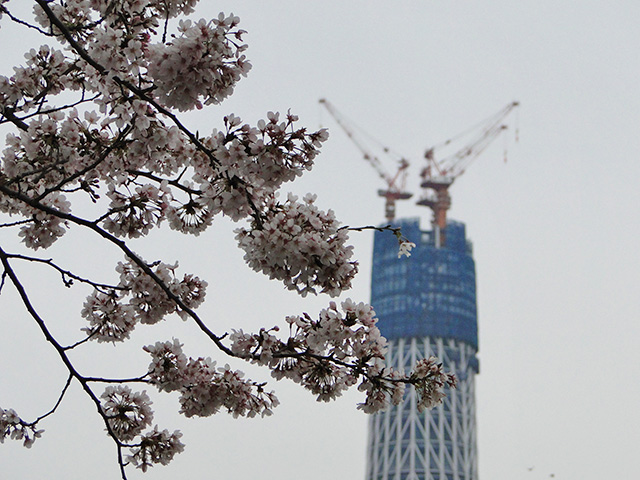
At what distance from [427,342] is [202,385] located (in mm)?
156630

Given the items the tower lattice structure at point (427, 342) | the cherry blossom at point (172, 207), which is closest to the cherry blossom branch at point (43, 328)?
the cherry blossom at point (172, 207)

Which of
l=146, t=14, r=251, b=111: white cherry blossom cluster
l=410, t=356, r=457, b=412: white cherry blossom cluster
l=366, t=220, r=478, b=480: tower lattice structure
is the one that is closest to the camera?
l=146, t=14, r=251, b=111: white cherry blossom cluster

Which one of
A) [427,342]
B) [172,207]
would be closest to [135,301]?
[172,207]

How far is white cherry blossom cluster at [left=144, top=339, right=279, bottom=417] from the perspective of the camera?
929 centimetres

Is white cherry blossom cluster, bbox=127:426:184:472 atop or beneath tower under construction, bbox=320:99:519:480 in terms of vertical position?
beneath

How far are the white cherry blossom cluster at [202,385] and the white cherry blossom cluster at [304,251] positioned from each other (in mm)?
1939

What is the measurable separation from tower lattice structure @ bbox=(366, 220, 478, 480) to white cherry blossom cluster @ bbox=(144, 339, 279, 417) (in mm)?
142813

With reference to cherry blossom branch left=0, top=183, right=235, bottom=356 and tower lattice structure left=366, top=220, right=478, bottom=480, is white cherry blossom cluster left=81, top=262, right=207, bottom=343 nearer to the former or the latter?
cherry blossom branch left=0, top=183, right=235, bottom=356

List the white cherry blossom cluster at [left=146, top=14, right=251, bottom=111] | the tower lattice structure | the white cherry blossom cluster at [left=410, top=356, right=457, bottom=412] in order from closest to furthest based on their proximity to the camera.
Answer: the white cherry blossom cluster at [left=146, top=14, right=251, bottom=111] → the white cherry blossom cluster at [left=410, top=356, right=457, bottom=412] → the tower lattice structure

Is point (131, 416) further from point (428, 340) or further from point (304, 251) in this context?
point (428, 340)

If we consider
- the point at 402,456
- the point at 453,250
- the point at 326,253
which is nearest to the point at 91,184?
the point at 326,253

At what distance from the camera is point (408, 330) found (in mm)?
165125

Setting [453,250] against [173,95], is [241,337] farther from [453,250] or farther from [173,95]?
[453,250]

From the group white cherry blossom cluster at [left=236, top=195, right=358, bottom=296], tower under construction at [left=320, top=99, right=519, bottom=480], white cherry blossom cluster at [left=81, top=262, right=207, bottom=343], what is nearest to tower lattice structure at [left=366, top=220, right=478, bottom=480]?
tower under construction at [left=320, top=99, right=519, bottom=480]
